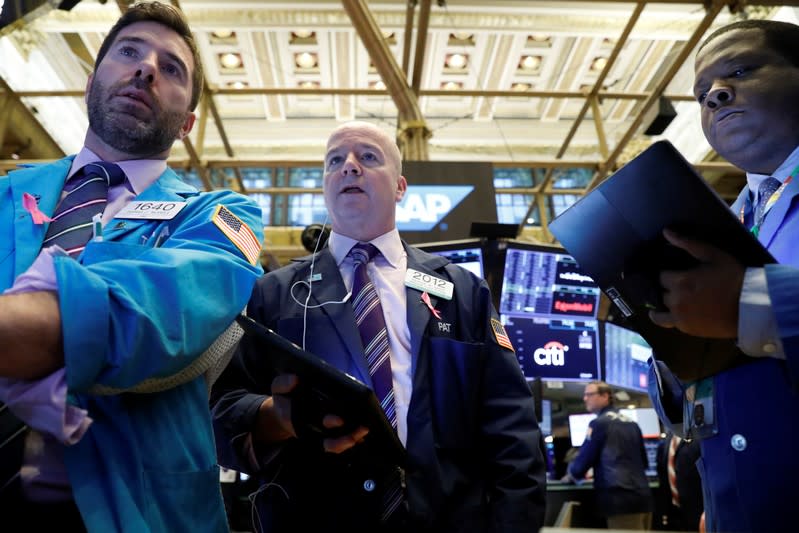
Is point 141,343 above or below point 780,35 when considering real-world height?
below

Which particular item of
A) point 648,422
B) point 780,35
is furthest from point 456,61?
point 780,35

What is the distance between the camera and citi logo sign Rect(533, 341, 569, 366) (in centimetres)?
438

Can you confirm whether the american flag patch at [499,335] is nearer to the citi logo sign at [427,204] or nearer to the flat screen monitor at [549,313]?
the flat screen monitor at [549,313]

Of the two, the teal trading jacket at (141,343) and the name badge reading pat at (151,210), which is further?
the name badge reading pat at (151,210)

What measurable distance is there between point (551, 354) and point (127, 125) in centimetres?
352

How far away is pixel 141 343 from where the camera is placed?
1018 mm

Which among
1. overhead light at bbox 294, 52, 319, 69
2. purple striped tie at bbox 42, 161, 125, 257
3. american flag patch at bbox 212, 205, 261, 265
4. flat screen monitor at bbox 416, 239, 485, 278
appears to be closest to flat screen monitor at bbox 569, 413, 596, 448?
flat screen monitor at bbox 416, 239, 485, 278

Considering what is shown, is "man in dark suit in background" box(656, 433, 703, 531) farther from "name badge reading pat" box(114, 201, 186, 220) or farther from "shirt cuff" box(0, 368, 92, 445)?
"shirt cuff" box(0, 368, 92, 445)

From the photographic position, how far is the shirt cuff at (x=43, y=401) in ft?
3.14

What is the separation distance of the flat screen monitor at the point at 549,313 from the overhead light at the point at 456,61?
6475mm

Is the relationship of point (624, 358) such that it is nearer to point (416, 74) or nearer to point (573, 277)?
point (573, 277)

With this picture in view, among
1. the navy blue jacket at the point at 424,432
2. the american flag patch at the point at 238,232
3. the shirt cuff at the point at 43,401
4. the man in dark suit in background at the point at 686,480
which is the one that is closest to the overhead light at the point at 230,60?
the man in dark suit in background at the point at 686,480

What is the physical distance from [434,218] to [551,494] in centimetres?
239

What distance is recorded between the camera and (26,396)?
0.96 metres
